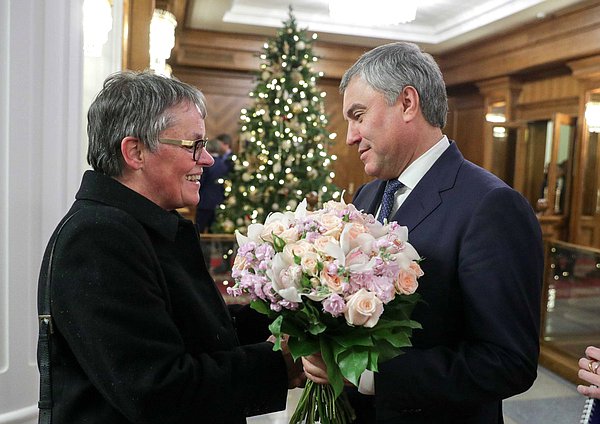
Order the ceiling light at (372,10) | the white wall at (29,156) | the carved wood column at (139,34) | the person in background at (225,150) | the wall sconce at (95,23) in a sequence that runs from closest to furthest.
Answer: the white wall at (29,156)
the wall sconce at (95,23)
the carved wood column at (139,34)
the ceiling light at (372,10)
the person in background at (225,150)

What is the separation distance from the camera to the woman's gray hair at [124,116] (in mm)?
1427

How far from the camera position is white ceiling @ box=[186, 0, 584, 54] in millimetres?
7539

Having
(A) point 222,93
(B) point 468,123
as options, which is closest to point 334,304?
(A) point 222,93

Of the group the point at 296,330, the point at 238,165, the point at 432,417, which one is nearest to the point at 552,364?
the point at 238,165

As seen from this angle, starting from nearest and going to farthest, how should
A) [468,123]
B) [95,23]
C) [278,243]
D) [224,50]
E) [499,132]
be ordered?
1. [278,243]
2. [95,23]
3. [499,132]
4. [224,50]
5. [468,123]

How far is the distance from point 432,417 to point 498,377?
241 millimetres

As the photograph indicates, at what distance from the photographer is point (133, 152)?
1444mm

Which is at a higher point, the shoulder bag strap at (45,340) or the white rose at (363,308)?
the white rose at (363,308)

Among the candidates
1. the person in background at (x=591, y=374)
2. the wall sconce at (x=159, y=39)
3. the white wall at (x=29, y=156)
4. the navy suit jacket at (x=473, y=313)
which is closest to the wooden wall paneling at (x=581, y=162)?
the wall sconce at (x=159, y=39)

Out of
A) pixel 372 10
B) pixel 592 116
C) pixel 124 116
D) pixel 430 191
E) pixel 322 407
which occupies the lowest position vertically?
pixel 322 407

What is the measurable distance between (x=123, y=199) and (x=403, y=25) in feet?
27.8

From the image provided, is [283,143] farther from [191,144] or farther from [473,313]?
[473,313]

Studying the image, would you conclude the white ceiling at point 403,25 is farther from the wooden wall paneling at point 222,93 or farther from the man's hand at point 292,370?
the man's hand at point 292,370

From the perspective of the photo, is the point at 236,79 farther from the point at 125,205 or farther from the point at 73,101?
the point at 125,205
